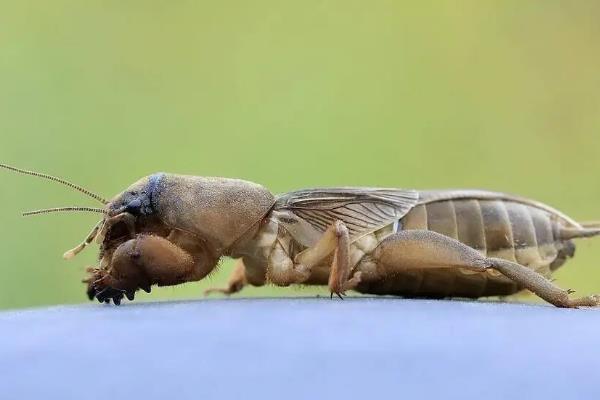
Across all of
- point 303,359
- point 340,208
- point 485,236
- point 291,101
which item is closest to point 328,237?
point 340,208

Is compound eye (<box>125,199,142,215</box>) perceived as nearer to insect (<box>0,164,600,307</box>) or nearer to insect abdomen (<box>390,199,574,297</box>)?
insect (<box>0,164,600,307</box>)

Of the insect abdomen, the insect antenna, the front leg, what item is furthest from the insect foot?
the insect abdomen

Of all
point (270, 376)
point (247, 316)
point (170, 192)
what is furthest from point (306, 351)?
point (170, 192)

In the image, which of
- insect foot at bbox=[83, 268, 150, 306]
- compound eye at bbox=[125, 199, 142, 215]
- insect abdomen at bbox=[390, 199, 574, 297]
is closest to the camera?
insect foot at bbox=[83, 268, 150, 306]

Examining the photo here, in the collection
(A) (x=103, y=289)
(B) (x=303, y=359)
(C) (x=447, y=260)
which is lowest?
(A) (x=103, y=289)

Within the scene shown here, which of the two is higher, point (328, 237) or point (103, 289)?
point (328, 237)

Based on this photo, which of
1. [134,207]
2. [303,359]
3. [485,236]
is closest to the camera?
[303,359]

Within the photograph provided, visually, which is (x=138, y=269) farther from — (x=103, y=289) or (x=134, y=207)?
(x=134, y=207)

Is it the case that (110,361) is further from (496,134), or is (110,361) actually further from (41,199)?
(496,134)
